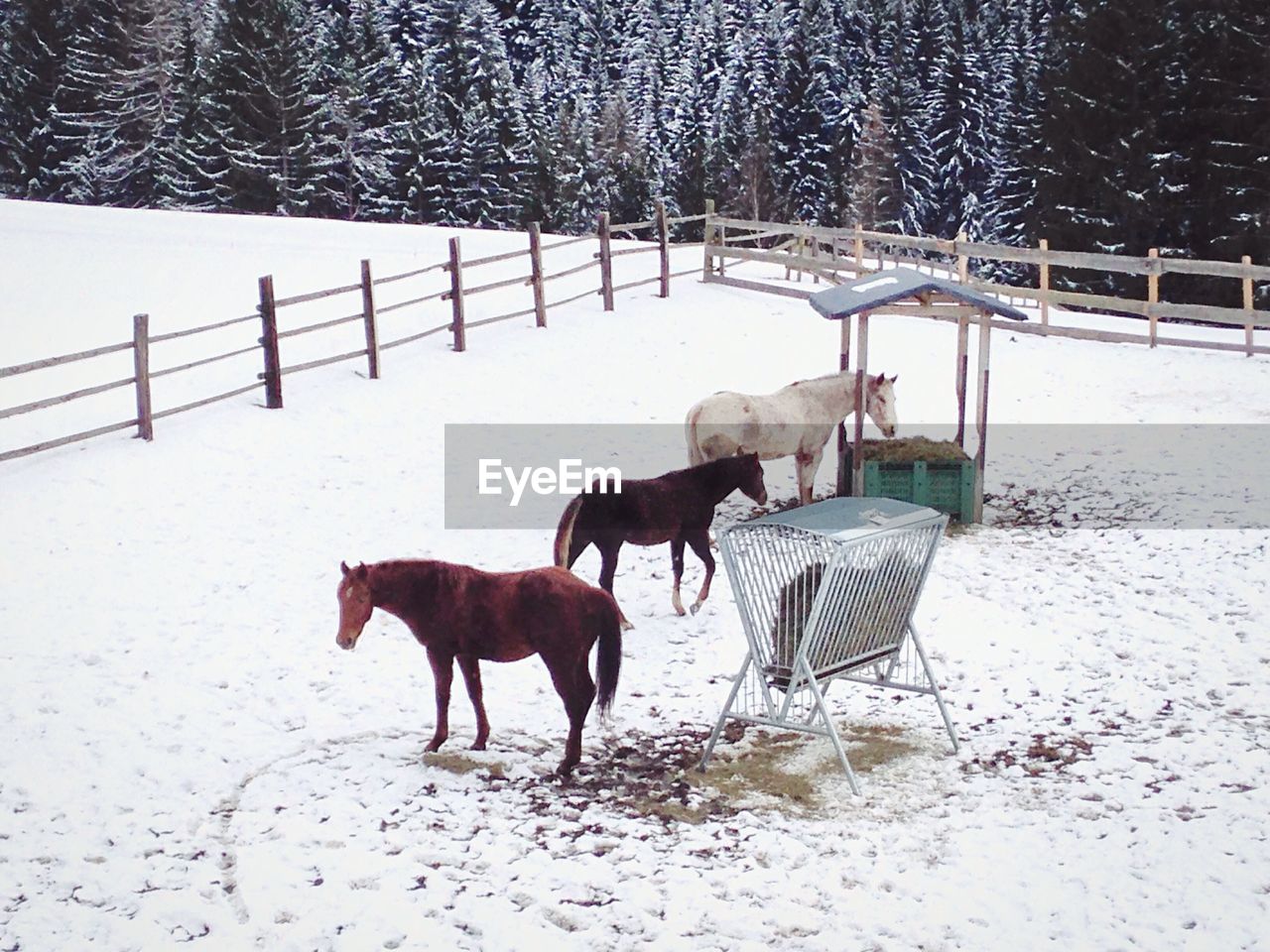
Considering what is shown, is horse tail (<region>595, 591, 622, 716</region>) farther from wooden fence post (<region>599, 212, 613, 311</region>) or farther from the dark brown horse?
wooden fence post (<region>599, 212, 613, 311</region>)

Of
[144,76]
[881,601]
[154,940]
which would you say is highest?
[144,76]

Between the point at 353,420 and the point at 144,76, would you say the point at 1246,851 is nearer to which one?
the point at 353,420

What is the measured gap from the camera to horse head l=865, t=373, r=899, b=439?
1127 centimetres

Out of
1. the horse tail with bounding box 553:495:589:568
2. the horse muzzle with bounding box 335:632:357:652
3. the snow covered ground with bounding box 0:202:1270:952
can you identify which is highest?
the horse tail with bounding box 553:495:589:568

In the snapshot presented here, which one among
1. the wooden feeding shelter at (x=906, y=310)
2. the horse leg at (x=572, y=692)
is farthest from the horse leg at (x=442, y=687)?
the wooden feeding shelter at (x=906, y=310)

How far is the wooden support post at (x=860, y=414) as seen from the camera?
425 inches

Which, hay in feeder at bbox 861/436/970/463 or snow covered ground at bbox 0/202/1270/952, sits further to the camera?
hay in feeder at bbox 861/436/970/463

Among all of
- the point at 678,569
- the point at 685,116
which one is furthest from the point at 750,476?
the point at 685,116

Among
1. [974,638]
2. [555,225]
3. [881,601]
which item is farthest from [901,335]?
[555,225]

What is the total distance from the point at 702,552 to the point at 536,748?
2601mm

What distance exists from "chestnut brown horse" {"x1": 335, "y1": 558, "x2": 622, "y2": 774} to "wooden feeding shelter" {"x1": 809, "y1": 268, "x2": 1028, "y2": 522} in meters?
4.60

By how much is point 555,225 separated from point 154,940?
42.1 m

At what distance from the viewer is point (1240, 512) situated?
1042 cm
